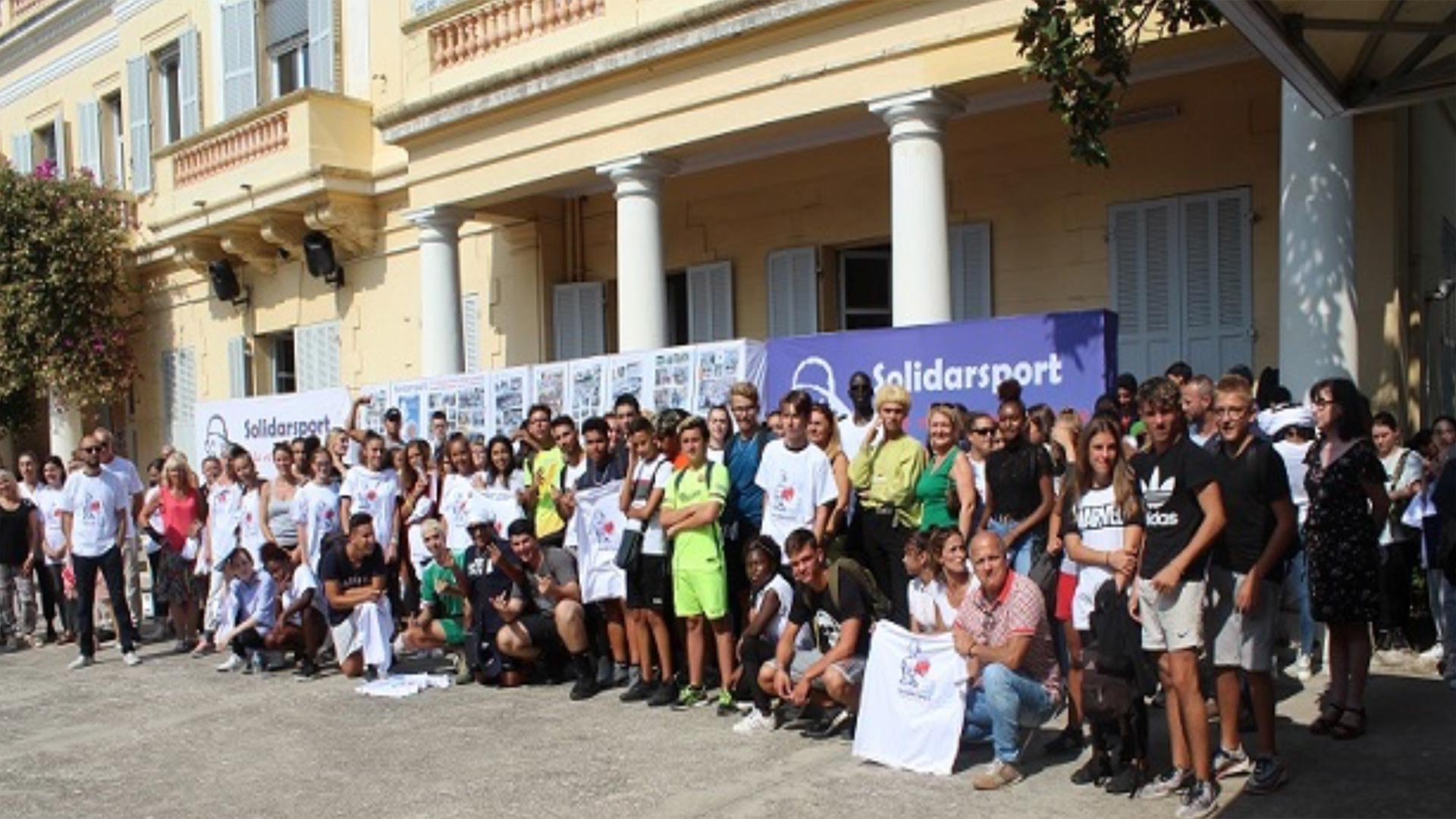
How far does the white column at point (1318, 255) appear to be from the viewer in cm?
862

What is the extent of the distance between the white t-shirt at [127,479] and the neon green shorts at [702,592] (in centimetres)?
608

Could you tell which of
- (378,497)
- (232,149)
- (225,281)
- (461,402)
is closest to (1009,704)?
(378,497)

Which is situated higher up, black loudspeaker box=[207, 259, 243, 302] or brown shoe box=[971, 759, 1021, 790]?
black loudspeaker box=[207, 259, 243, 302]

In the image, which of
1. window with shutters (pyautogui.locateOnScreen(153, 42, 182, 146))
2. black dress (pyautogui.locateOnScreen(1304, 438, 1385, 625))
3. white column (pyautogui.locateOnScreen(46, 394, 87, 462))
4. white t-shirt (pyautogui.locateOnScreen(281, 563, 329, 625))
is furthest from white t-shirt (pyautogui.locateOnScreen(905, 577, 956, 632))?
white column (pyautogui.locateOnScreen(46, 394, 87, 462))

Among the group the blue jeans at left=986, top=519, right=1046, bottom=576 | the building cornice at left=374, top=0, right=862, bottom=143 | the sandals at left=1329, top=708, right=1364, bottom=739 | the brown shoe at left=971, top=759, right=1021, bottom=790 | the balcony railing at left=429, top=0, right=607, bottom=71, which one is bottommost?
the brown shoe at left=971, top=759, right=1021, bottom=790

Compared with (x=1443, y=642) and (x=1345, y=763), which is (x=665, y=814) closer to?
(x=1345, y=763)

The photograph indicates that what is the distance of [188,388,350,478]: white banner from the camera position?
44.8 ft

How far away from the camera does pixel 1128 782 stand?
5883mm

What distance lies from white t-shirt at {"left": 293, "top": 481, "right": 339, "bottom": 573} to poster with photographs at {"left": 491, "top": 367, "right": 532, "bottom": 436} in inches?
64.9

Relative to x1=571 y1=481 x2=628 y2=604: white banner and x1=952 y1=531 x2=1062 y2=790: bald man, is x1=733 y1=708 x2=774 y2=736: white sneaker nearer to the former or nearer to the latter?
x1=952 y1=531 x2=1062 y2=790: bald man

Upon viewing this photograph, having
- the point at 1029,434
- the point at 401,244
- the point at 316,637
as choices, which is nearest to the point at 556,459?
the point at 316,637

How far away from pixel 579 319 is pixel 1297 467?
992 centimetres

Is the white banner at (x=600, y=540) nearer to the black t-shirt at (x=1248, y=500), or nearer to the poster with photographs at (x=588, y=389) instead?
the poster with photographs at (x=588, y=389)

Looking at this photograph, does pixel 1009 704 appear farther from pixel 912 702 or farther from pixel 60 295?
pixel 60 295
